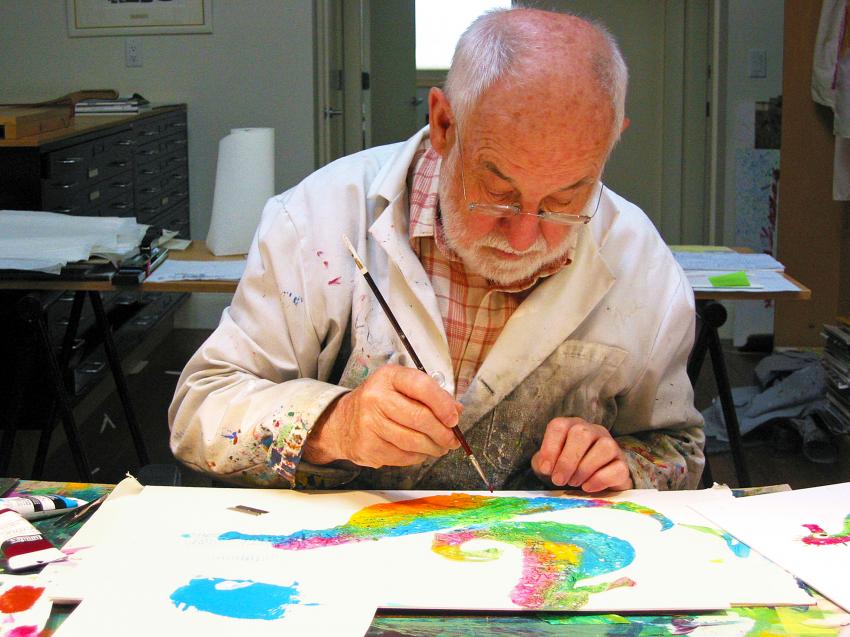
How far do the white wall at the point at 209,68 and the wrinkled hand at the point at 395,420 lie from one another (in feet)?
12.8

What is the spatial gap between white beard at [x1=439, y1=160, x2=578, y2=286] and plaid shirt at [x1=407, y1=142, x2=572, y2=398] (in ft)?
0.14

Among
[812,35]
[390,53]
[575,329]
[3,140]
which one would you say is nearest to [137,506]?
[575,329]

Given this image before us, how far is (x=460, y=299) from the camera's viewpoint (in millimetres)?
1436

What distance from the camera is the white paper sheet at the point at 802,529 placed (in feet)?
3.20

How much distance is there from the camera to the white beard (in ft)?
4.29

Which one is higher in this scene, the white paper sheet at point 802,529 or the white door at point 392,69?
the white door at point 392,69

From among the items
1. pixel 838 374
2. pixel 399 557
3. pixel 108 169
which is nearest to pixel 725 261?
pixel 838 374

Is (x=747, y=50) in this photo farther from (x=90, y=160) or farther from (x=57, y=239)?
(x=57, y=239)

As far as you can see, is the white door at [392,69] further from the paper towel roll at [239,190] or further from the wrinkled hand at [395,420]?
the wrinkled hand at [395,420]

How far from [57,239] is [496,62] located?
1.69 meters

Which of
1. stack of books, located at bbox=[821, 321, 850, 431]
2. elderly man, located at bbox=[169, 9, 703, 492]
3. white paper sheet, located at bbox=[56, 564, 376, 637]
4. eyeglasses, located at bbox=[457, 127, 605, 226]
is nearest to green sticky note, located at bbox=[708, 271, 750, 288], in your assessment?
stack of books, located at bbox=[821, 321, 850, 431]

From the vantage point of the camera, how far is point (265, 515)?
1104mm

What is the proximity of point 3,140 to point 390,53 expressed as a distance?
3.01 metres

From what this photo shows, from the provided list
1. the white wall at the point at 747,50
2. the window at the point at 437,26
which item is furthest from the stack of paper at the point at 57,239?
the window at the point at 437,26
